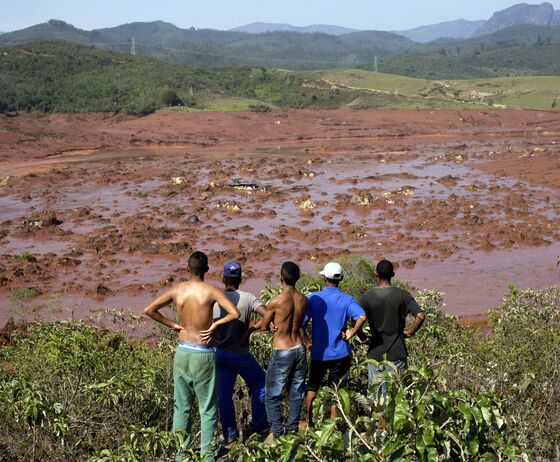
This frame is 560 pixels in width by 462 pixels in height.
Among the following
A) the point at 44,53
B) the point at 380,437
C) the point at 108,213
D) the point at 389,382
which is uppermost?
the point at 44,53

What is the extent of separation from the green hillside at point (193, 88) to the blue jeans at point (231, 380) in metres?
46.7

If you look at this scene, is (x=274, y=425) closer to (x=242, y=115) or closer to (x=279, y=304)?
(x=279, y=304)

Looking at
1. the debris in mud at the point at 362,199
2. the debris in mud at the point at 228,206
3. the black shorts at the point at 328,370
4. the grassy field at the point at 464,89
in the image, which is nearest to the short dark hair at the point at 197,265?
the black shorts at the point at 328,370

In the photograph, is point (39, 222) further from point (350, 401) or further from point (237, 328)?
point (350, 401)

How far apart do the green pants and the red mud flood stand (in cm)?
751

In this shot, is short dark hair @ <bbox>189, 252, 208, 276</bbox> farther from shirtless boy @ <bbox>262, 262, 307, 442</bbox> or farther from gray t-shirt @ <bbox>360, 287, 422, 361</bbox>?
gray t-shirt @ <bbox>360, 287, 422, 361</bbox>

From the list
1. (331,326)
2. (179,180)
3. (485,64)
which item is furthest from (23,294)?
(485,64)

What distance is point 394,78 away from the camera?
238 ft

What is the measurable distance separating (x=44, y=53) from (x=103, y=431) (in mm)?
62968

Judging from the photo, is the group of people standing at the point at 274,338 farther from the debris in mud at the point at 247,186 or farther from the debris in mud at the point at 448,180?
the debris in mud at the point at 448,180

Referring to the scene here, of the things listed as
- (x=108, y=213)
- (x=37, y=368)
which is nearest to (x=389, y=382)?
(x=37, y=368)

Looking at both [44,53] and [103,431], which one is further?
[44,53]

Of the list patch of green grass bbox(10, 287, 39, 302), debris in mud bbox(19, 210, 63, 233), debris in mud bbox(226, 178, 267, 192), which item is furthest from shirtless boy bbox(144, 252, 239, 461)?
debris in mud bbox(226, 178, 267, 192)

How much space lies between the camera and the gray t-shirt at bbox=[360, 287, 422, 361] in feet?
16.6
